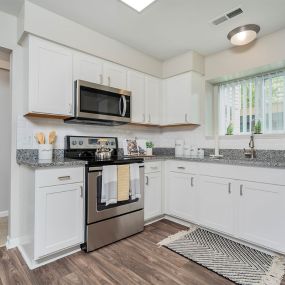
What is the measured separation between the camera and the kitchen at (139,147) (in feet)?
6.02

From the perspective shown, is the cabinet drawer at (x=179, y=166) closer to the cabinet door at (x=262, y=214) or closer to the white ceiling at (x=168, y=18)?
the cabinet door at (x=262, y=214)

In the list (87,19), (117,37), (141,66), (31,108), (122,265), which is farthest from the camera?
(141,66)

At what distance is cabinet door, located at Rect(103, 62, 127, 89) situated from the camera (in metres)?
2.65

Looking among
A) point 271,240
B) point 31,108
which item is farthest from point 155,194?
point 31,108

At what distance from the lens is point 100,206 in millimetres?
2090

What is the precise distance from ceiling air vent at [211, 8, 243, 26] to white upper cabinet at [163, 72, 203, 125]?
79 cm

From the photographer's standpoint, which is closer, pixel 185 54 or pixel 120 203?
pixel 120 203

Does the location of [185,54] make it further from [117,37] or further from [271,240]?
[271,240]

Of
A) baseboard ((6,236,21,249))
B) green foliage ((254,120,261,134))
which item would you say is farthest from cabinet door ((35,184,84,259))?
green foliage ((254,120,261,134))

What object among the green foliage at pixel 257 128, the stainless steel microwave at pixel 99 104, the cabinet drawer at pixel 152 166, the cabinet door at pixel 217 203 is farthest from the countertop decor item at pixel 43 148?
the green foliage at pixel 257 128

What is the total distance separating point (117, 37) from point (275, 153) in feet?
7.84

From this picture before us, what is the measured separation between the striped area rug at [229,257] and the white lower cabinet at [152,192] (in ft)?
1.48

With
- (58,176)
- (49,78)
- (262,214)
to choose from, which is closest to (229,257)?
(262,214)

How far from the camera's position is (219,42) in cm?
273
